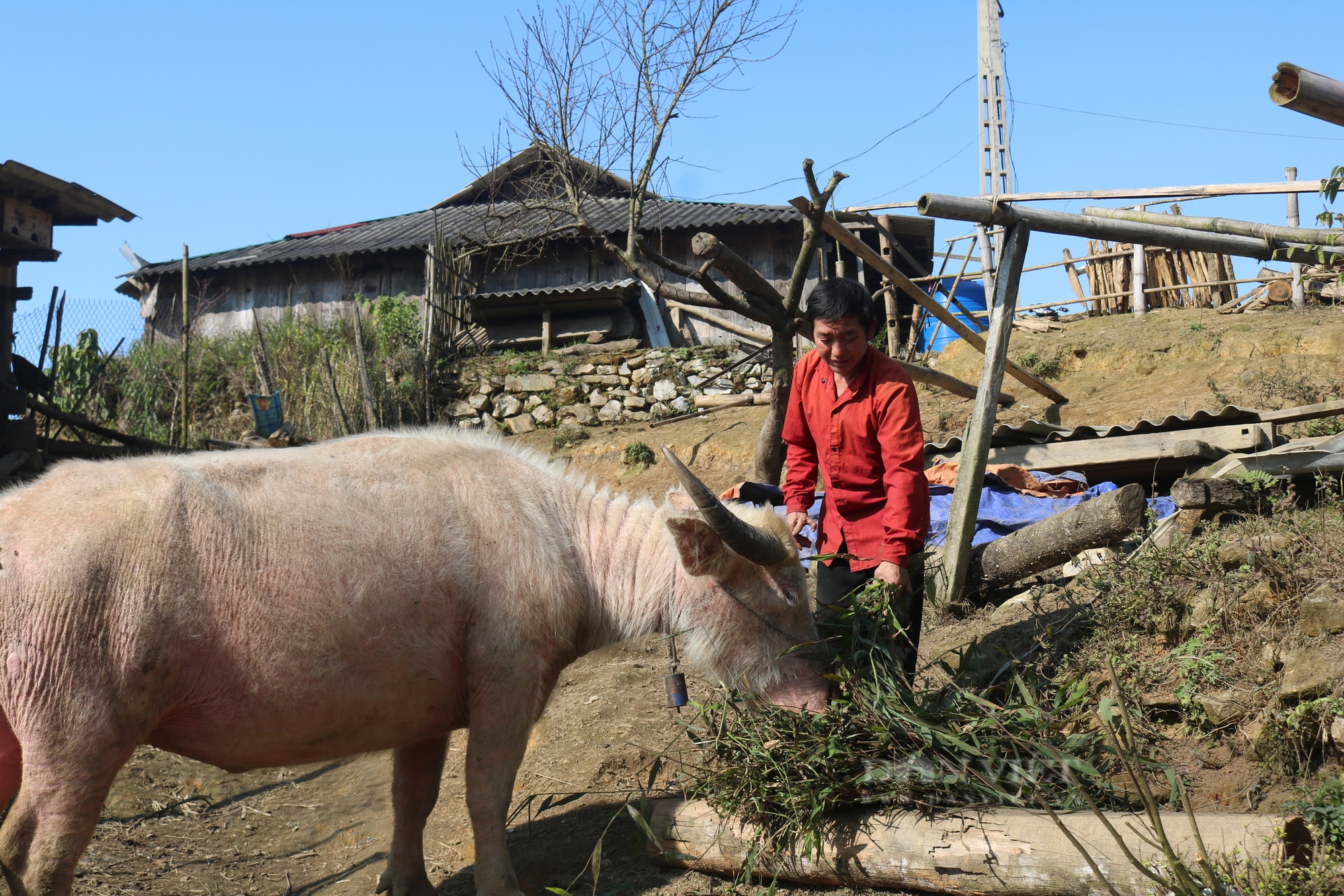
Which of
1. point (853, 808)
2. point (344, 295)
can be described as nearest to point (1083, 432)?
point (853, 808)

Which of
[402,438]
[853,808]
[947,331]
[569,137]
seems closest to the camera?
[853,808]

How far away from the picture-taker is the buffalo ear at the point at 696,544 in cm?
386

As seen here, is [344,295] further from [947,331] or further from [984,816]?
[984,816]

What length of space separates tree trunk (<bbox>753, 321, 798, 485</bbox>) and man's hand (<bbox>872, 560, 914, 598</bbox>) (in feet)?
11.5

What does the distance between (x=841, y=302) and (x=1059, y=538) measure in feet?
7.00

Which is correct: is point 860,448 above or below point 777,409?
below

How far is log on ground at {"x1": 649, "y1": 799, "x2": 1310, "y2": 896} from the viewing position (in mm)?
2799

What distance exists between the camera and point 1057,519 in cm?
528

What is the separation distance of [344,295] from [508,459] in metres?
16.8

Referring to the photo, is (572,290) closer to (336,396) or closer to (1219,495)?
(336,396)

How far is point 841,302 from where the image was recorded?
164 inches

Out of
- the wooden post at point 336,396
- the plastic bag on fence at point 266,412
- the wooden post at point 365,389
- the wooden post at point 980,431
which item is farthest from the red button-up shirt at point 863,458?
the plastic bag on fence at point 266,412

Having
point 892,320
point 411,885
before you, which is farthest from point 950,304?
point 411,885

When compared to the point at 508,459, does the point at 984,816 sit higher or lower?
lower
